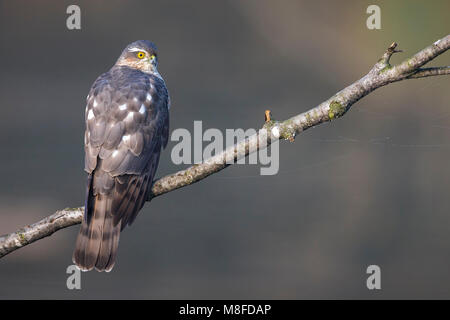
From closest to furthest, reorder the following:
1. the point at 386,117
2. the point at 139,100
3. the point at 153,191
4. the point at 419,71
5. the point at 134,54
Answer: the point at 419,71 < the point at 153,191 < the point at 139,100 < the point at 134,54 < the point at 386,117

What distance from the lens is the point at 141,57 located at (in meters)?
2.11

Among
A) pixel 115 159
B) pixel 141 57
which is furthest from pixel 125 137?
pixel 141 57

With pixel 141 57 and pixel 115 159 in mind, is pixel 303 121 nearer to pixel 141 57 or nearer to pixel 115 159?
pixel 115 159

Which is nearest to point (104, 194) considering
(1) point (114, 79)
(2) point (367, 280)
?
(1) point (114, 79)

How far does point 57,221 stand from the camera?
1.54 m

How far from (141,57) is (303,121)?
81 cm

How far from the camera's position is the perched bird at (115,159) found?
168 centimetres

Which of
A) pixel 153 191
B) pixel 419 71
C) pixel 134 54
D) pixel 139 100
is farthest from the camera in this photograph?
pixel 134 54

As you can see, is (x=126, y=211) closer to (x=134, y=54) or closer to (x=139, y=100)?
(x=139, y=100)

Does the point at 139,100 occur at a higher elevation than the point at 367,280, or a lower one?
higher

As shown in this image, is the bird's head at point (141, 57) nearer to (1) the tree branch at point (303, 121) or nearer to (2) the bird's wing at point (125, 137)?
(2) the bird's wing at point (125, 137)

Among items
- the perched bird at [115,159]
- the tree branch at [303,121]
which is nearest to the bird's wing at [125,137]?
the perched bird at [115,159]

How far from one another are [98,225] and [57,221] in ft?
0.51

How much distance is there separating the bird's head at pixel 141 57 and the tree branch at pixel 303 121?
2.19 ft
